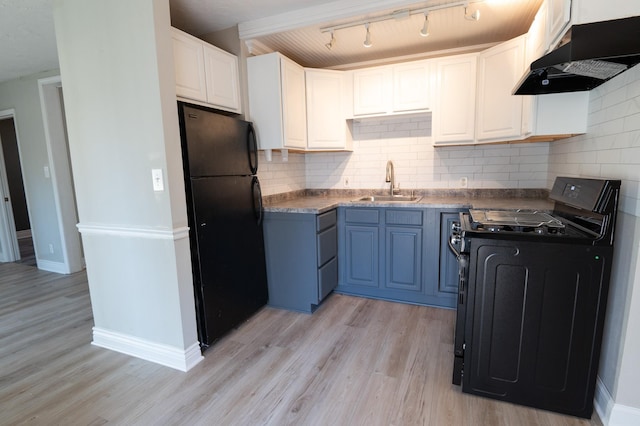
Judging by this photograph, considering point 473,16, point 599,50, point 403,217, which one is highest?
point 473,16

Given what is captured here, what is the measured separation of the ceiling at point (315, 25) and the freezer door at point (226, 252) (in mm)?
1246

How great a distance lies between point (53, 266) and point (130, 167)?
333cm

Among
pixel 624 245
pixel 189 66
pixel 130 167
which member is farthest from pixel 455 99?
pixel 130 167

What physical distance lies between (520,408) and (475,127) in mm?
2130

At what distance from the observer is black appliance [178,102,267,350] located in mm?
2092

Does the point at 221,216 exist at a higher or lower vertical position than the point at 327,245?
higher

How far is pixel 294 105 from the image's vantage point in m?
2.95

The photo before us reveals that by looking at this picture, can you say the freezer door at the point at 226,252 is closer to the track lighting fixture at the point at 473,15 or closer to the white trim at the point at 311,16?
the white trim at the point at 311,16

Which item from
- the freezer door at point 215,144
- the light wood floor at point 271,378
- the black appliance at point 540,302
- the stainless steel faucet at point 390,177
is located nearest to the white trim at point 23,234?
the light wood floor at point 271,378

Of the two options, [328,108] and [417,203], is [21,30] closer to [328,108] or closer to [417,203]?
[328,108]

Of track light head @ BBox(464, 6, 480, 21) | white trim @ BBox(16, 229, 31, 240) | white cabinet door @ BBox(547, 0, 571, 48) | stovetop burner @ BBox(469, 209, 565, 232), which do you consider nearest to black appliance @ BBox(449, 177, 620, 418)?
stovetop burner @ BBox(469, 209, 565, 232)

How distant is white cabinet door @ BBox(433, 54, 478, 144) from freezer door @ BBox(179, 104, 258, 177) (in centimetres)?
170

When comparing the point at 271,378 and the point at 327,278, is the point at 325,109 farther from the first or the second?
the point at 271,378

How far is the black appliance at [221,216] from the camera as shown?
2092 mm
